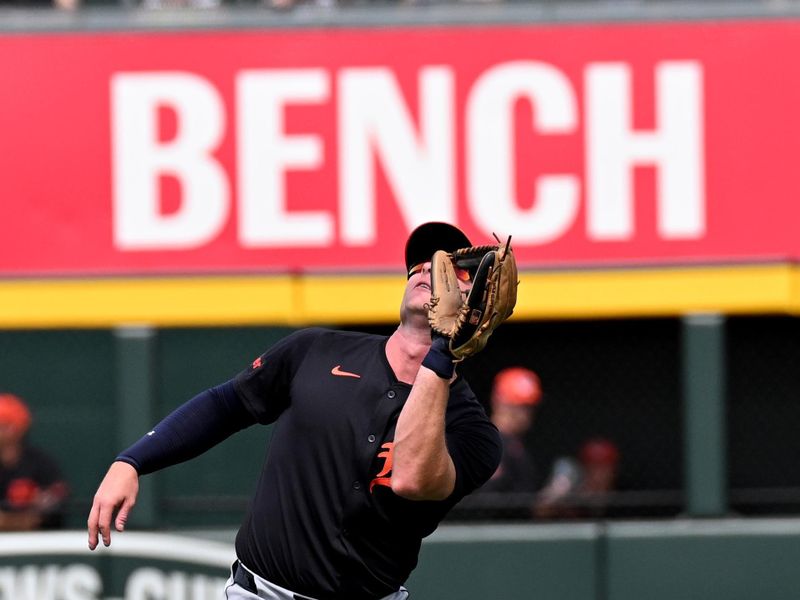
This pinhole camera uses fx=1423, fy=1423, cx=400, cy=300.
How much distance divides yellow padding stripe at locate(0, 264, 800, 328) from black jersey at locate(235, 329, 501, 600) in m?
2.88

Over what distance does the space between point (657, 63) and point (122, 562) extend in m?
4.50

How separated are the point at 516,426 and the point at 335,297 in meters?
1.03

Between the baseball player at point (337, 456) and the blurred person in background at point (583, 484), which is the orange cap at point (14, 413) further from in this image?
the baseball player at point (337, 456)

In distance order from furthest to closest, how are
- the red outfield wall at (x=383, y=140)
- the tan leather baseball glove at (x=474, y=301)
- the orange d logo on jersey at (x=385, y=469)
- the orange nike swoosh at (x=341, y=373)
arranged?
1. the red outfield wall at (x=383, y=140)
2. the orange nike swoosh at (x=341, y=373)
3. the orange d logo on jersey at (x=385, y=469)
4. the tan leather baseball glove at (x=474, y=301)

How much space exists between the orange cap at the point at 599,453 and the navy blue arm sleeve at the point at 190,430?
3299 mm

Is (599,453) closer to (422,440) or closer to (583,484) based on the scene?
(583,484)

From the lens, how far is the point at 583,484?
21.7 feet

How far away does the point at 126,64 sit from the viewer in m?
8.75

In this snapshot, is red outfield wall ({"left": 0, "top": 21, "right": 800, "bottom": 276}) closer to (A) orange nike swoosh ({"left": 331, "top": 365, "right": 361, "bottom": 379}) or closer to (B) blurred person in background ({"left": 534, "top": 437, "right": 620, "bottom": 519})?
(B) blurred person in background ({"left": 534, "top": 437, "right": 620, "bottom": 519})

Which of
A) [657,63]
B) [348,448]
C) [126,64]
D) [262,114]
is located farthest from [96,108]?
[348,448]

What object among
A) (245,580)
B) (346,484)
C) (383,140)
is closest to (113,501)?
(245,580)

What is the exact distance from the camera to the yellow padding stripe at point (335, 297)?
642 centimetres

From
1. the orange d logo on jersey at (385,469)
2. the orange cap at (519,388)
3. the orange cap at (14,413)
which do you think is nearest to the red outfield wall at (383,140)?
the orange cap at (519,388)

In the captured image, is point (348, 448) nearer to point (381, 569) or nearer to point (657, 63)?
point (381, 569)
